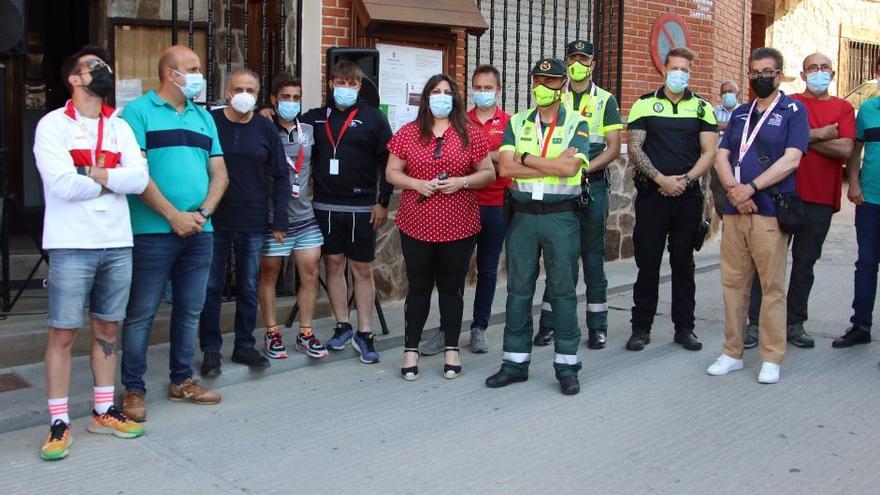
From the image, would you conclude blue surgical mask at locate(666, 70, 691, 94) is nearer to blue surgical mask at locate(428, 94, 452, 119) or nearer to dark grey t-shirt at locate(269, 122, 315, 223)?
blue surgical mask at locate(428, 94, 452, 119)

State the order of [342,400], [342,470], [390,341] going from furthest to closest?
1. [390,341]
2. [342,400]
3. [342,470]

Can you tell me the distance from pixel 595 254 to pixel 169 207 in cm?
315

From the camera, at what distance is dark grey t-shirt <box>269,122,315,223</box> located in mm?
6020

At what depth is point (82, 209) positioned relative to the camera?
4406 mm

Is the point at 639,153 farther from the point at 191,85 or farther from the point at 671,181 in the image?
the point at 191,85

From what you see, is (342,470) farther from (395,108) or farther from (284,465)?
(395,108)

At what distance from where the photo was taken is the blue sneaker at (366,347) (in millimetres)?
6328

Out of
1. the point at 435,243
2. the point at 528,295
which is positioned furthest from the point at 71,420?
the point at 528,295

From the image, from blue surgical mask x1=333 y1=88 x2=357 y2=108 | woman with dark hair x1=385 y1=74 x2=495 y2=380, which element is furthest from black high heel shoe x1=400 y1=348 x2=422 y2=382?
blue surgical mask x1=333 y1=88 x2=357 y2=108

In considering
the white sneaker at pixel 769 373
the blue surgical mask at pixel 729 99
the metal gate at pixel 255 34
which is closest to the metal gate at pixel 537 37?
the blue surgical mask at pixel 729 99

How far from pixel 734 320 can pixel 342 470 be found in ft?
9.79

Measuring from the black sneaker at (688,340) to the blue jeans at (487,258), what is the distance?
4.57 feet

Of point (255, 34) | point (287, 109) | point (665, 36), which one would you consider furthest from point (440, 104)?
point (665, 36)

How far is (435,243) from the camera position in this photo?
584 cm
